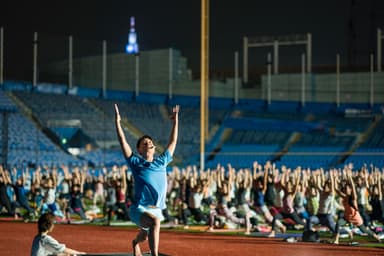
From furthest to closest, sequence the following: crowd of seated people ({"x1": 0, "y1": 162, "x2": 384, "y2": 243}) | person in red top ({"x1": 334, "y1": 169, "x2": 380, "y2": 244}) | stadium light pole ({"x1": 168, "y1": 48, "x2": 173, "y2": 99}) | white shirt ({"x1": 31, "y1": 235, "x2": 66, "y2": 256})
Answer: stadium light pole ({"x1": 168, "y1": 48, "x2": 173, "y2": 99}) → crowd of seated people ({"x1": 0, "y1": 162, "x2": 384, "y2": 243}) → person in red top ({"x1": 334, "y1": 169, "x2": 380, "y2": 244}) → white shirt ({"x1": 31, "y1": 235, "x2": 66, "y2": 256})

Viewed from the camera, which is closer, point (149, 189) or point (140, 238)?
point (149, 189)

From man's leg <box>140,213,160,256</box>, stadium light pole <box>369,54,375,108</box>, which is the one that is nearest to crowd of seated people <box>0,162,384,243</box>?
man's leg <box>140,213,160,256</box>

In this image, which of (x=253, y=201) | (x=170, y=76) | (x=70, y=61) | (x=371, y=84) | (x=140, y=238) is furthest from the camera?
(x=170, y=76)

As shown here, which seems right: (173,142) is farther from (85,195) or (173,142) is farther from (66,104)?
(66,104)

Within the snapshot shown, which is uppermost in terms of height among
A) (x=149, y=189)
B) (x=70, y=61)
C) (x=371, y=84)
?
(x=70, y=61)

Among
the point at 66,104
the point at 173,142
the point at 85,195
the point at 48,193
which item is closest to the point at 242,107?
the point at 66,104

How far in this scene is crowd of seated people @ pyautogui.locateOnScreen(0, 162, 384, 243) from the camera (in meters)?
18.0

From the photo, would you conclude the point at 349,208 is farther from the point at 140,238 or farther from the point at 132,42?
the point at 132,42

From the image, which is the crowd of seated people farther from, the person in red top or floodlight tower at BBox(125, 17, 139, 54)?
floodlight tower at BBox(125, 17, 139, 54)

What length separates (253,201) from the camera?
22.3 m

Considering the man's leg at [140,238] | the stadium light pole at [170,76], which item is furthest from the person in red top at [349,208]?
the stadium light pole at [170,76]

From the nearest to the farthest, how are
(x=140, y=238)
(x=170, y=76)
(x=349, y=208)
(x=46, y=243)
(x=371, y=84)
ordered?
(x=46, y=243) < (x=140, y=238) < (x=349, y=208) < (x=371, y=84) < (x=170, y=76)

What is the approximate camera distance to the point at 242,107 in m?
48.3

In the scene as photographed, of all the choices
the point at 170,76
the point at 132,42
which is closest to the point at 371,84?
the point at 170,76
